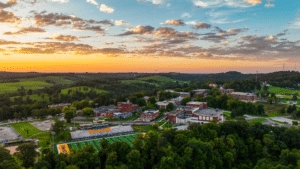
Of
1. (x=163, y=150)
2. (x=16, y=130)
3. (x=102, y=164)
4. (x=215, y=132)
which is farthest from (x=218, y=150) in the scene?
(x=16, y=130)

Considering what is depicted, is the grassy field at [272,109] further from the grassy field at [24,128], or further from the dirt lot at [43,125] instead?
the grassy field at [24,128]

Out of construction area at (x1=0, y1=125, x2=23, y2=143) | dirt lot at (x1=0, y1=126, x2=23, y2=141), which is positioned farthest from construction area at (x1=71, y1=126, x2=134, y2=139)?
dirt lot at (x1=0, y1=126, x2=23, y2=141)

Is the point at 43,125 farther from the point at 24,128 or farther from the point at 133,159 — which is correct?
the point at 133,159

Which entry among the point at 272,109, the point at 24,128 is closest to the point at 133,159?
the point at 24,128

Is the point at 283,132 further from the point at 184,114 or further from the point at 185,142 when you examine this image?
the point at 184,114

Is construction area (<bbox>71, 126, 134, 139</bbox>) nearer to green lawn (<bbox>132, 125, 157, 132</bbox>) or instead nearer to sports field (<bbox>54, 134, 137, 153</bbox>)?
green lawn (<bbox>132, 125, 157, 132</bbox>)

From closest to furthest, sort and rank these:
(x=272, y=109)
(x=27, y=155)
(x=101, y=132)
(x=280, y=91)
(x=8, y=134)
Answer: (x=27, y=155)
(x=101, y=132)
(x=8, y=134)
(x=272, y=109)
(x=280, y=91)
